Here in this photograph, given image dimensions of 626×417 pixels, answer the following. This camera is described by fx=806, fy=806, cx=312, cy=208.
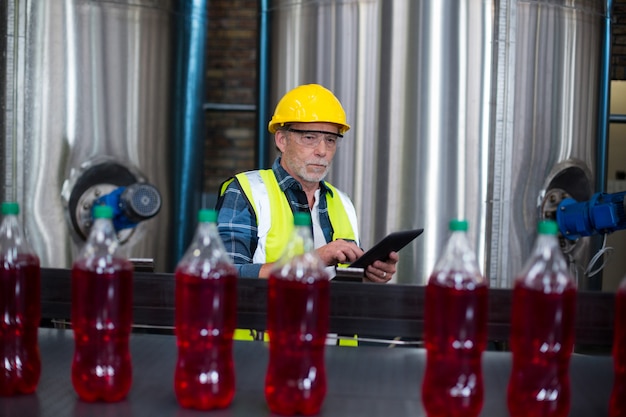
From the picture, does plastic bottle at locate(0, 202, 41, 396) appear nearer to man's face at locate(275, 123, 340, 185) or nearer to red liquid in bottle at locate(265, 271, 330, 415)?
red liquid in bottle at locate(265, 271, 330, 415)

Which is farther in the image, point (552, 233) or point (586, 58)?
point (586, 58)

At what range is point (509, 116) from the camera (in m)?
3.16

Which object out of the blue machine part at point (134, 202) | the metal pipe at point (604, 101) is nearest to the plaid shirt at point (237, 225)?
the blue machine part at point (134, 202)

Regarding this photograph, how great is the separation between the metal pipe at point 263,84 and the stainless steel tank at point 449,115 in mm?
333

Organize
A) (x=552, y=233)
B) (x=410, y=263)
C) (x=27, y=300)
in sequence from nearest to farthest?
1. (x=552, y=233)
2. (x=27, y=300)
3. (x=410, y=263)

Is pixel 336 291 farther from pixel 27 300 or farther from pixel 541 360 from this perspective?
pixel 27 300

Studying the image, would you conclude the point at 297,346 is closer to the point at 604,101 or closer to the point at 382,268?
the point at 382,268

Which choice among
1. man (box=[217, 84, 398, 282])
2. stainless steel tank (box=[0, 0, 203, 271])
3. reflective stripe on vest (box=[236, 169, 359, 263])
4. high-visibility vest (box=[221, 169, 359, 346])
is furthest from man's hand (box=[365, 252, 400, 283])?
stainless steel tank (box=[0, 0, 203, 271])

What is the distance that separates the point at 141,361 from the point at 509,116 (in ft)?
6.83

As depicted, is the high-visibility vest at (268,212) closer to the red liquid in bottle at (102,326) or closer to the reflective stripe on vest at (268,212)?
the reflective stripe on vest at (268,212)

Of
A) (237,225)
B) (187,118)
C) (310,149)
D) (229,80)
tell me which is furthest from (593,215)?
(229,80)

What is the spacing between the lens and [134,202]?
10.3 feet

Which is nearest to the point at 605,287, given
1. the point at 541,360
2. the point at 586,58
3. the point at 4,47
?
the point at 586,58

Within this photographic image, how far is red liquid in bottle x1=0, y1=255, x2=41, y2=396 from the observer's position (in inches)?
52.9
